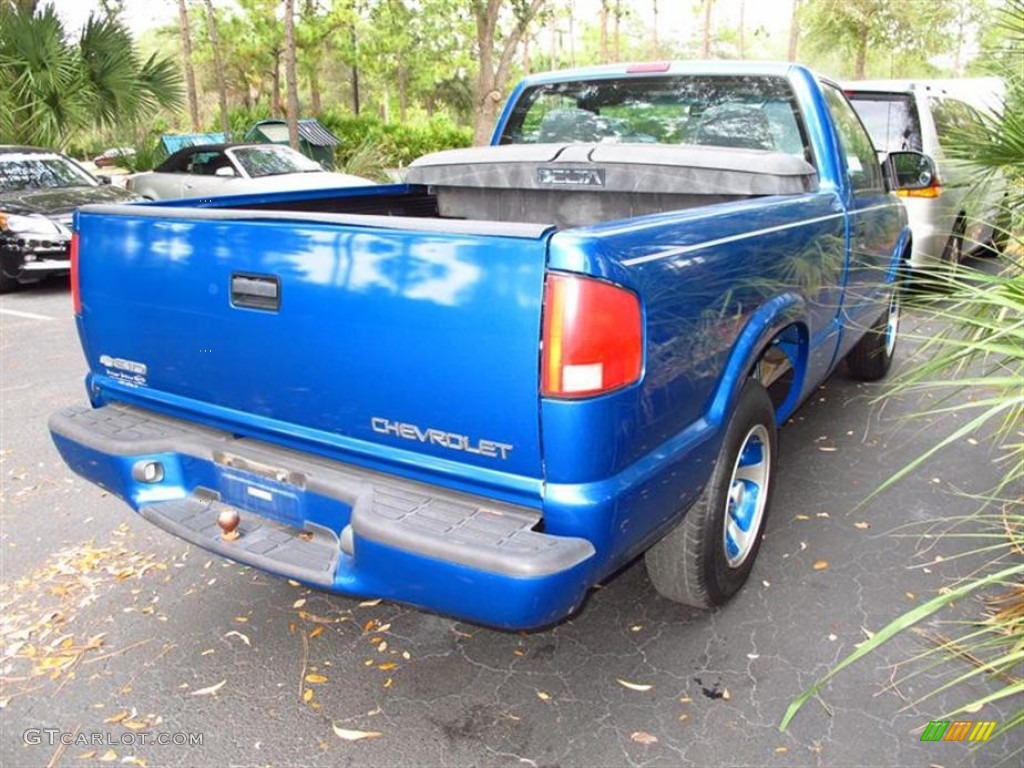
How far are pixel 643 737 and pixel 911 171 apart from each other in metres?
3.96

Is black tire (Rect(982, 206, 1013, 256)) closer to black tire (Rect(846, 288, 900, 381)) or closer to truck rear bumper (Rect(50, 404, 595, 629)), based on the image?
black tire (Rect(846, 288, 900, 381))

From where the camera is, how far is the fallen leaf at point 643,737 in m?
2.45

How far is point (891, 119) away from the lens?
25.4ft

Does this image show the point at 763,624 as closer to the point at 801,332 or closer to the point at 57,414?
the point at 801,332

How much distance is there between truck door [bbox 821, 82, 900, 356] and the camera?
4048mm

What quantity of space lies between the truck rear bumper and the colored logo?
1.20m

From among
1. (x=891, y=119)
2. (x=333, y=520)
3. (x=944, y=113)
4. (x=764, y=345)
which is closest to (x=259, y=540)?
(x=333, y=520)

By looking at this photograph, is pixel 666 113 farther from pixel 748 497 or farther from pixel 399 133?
pixel 399 133

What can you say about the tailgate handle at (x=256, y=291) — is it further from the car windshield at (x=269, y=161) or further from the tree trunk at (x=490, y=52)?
the tree trunk at (x=490, y=52)

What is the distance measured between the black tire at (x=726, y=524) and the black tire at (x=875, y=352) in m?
→ 2.37

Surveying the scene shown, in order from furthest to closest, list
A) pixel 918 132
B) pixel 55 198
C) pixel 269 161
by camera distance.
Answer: pixel 269 161
pixel 55 198
pixel 918 132

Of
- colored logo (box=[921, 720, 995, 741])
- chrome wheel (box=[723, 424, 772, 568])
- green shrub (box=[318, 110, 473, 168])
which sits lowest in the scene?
colored logo (box=[921, 720, 995, 741])

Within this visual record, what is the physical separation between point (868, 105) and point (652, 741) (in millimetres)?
7225

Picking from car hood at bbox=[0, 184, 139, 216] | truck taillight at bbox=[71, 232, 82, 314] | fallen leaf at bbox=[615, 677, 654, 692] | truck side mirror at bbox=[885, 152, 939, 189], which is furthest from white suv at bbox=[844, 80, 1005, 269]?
car hood at bbox=[0, 184, 139, 216]
